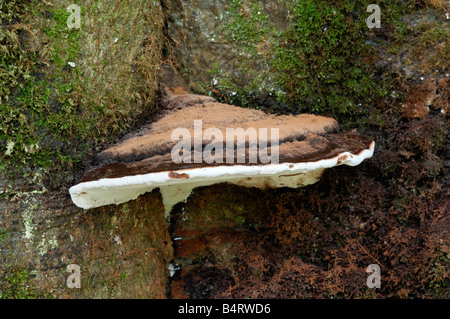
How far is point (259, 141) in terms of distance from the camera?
180 centimetres

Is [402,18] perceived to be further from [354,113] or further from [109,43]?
[109,43]

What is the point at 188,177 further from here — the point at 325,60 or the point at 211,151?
the point at 325,60

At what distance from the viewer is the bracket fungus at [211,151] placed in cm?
166

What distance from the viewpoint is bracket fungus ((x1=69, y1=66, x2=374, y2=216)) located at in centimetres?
166

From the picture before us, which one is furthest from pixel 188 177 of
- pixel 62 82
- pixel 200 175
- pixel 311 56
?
pixel 311 56

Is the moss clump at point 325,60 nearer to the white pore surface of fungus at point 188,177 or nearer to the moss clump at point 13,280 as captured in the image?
the white pore surface of fungus at point 188,177

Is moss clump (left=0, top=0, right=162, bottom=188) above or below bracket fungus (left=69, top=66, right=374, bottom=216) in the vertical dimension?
above

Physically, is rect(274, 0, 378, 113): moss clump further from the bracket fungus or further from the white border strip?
the white border strip

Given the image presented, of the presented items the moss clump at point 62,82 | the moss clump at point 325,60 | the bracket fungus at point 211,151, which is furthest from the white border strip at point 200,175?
the moss clump at point 325,60

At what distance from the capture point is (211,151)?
172 centimetres

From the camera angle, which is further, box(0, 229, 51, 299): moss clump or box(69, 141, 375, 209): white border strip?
box(0, 229, 51, 299): moss clump

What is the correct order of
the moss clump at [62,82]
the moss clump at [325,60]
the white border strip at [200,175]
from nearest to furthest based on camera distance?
the white border strip at [200,175] → the moss clump at [62,82] → the moss clump at [325,60]

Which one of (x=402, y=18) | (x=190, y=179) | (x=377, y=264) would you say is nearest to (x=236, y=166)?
(x=190, y=179)

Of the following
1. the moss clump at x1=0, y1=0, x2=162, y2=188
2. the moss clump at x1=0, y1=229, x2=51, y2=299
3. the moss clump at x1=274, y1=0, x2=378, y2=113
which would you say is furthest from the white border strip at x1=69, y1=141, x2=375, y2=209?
the moss clump at x1=274, y1=0, x2=378, y2=113
